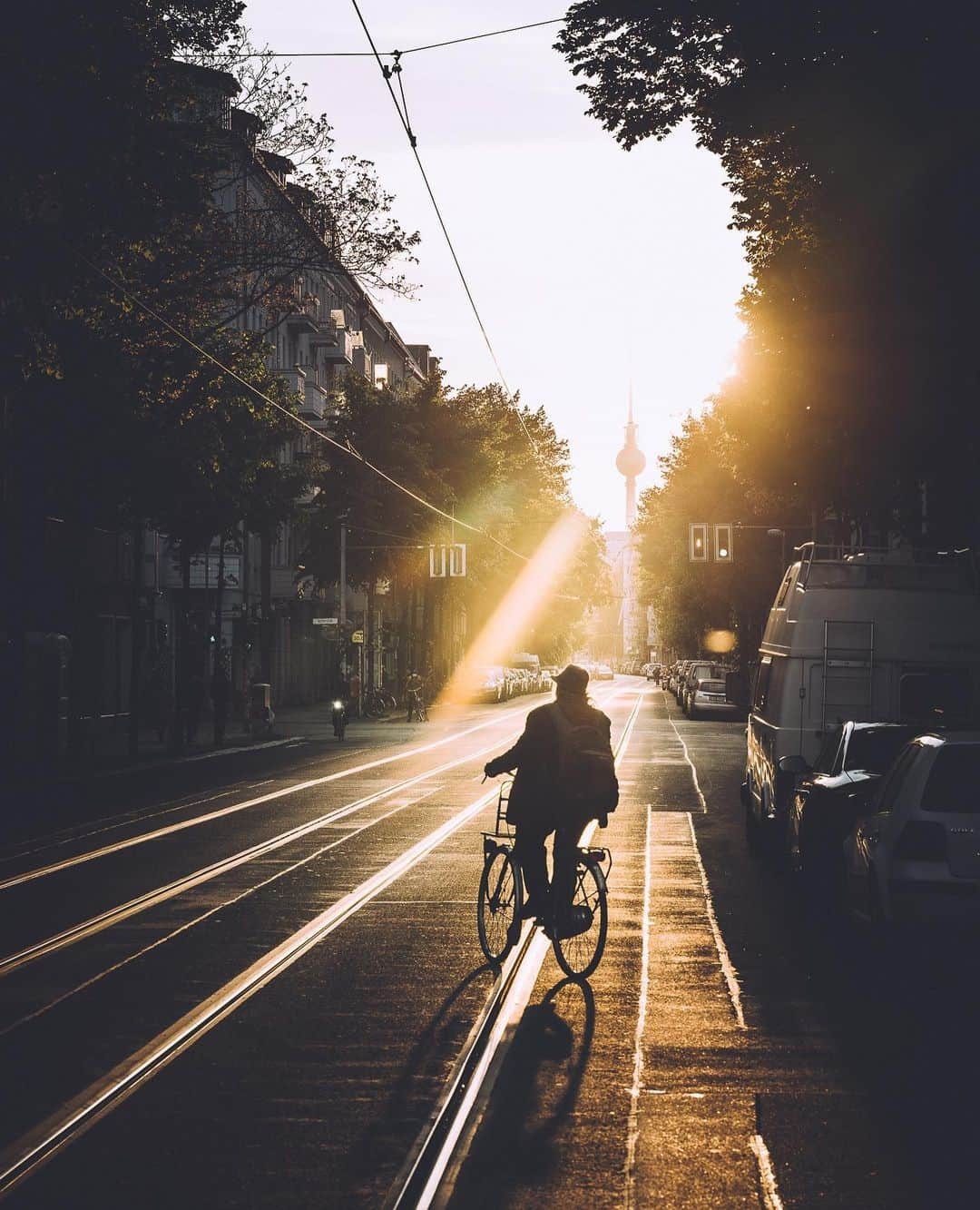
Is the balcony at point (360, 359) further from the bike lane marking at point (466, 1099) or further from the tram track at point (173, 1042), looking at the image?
the bike lane marking at point (466, 1099)

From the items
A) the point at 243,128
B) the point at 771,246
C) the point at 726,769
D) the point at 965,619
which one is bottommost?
the point at 726,769

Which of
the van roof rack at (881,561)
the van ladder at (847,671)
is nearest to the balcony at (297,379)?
the van roof rack at (881,561)

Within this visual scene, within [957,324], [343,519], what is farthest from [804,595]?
[343,519]

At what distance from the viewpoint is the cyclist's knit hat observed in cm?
1015

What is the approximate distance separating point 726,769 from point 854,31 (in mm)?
19490

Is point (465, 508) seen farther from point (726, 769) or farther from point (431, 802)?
point (431, 802)

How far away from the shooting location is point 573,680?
10203 millimetres

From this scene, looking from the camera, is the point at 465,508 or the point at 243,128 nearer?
the point at 243,128

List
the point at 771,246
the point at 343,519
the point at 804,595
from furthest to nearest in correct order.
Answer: the point at 343,519
the point at 771,246
the point at 804,595

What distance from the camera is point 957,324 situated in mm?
16531

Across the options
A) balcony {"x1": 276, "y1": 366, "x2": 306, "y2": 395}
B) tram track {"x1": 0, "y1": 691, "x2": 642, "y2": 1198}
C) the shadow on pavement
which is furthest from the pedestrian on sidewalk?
balcony {"x1": 276, "y1": 366, "x2": 306, "y2": 395}

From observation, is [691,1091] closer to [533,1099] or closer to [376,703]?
[533,1099]

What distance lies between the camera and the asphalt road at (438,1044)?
6.07m

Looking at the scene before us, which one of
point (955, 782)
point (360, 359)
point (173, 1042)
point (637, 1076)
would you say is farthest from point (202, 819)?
point (360, 359)
